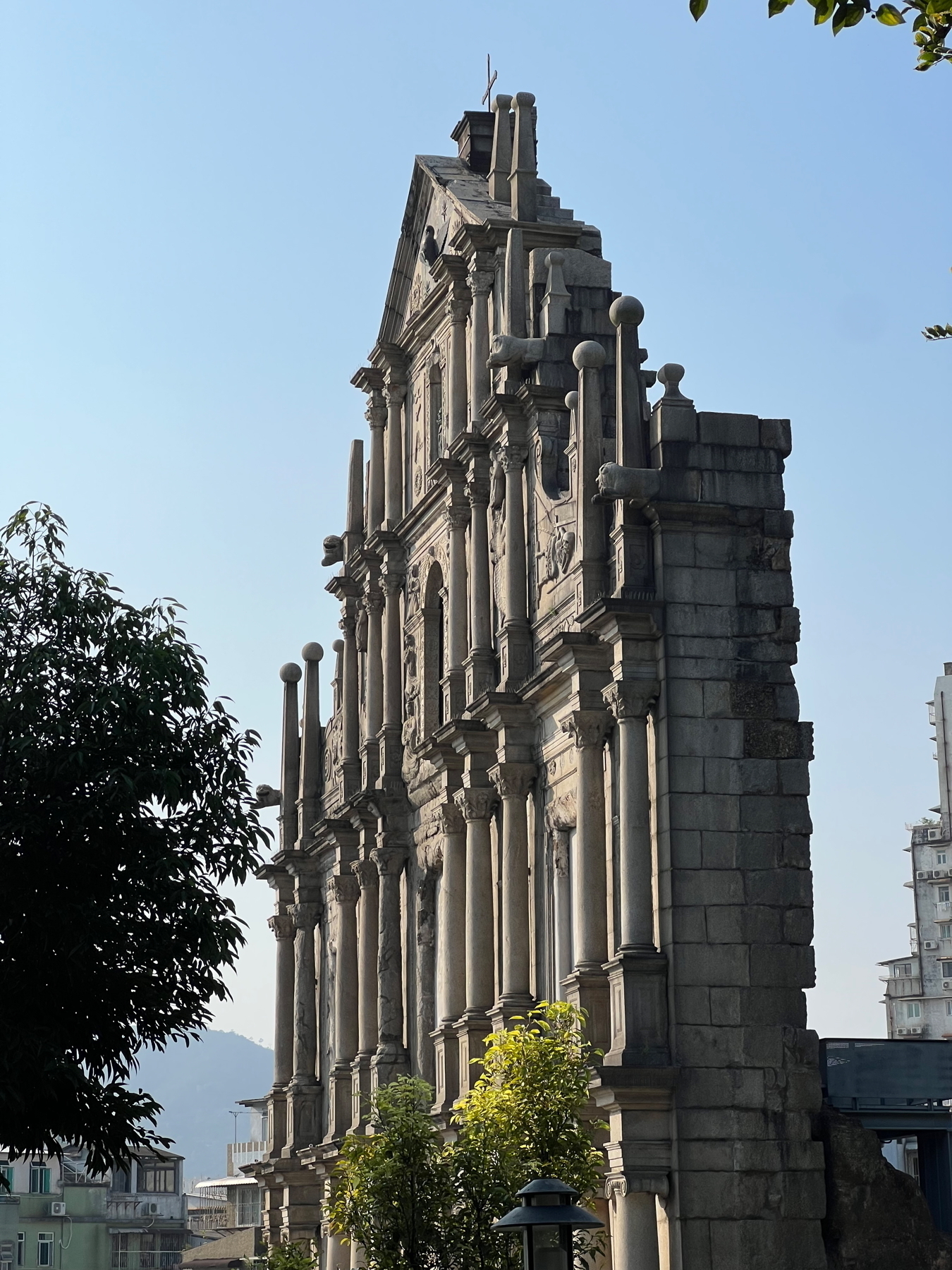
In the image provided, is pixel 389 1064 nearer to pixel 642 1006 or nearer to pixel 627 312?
pixel 642 1006

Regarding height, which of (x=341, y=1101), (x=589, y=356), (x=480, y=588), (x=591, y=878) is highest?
(x=589, y=356)

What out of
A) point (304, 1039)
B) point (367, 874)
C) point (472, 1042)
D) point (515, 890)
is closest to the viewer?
point (515, 890)

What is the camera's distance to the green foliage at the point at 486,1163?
24.1 metres

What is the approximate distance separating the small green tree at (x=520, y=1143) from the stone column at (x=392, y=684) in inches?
537

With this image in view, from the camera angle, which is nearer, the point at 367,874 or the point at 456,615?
the point at 456,615

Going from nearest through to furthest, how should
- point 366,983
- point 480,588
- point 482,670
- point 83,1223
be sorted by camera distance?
point 482,670
point 480,588
point 366,983
point 83,1223

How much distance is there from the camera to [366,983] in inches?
1512

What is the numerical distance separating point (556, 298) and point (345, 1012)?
15.2m

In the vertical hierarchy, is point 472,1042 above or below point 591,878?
below

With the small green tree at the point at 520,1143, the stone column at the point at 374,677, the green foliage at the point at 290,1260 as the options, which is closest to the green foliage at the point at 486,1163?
the small green tree at the point at 520,1143

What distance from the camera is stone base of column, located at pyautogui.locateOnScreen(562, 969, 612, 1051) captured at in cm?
2620

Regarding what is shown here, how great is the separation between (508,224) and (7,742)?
50.0ft

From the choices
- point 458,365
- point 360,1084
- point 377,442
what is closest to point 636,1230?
point 360,1084

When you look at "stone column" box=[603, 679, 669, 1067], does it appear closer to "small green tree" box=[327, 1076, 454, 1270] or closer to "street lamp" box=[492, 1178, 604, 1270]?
"small green tree" box=[327, 1076, 454, 1270]
